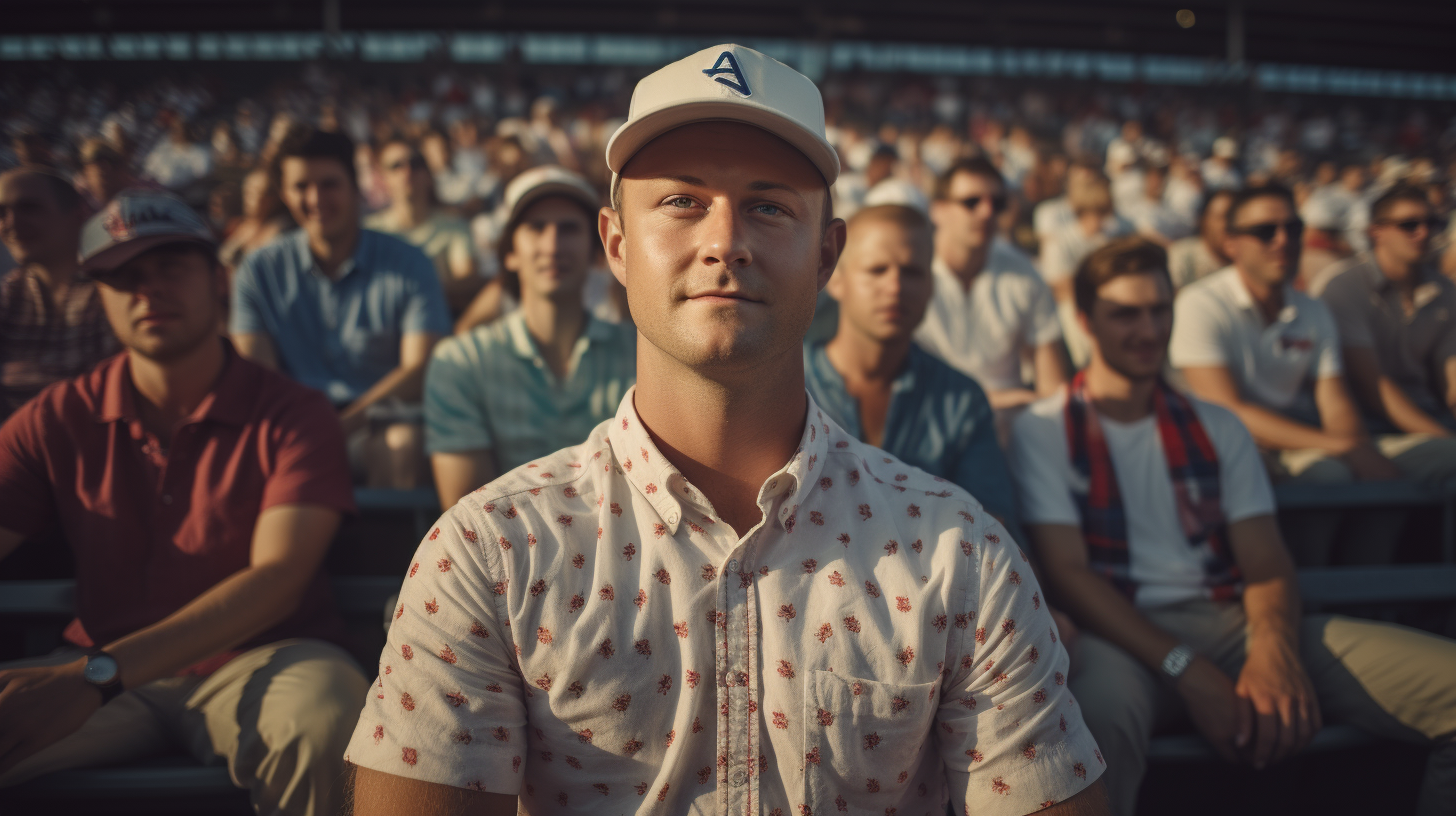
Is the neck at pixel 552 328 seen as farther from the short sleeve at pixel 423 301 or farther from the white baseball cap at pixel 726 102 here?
the white baseball cap at pixel 726 102

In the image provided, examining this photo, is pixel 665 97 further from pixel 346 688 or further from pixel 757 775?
pixel 346 688

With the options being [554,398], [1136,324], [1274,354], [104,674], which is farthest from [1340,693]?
[104,674]

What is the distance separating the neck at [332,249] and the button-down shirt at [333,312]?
0.10ft

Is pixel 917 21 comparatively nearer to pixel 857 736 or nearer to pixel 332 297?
pixel 332 297

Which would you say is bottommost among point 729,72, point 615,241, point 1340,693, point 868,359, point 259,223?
point 1340,693

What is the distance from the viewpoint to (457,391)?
2791mm

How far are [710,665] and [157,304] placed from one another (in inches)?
74.7

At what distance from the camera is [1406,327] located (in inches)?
169

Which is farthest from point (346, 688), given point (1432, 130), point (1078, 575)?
point (1432, 130)

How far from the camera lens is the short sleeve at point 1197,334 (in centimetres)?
358

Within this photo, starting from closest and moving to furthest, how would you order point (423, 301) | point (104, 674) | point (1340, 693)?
1. point (104, 674)
2. point (1340, 693)
3. point (423, 301)

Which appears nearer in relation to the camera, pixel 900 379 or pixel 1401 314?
pixel 900 379

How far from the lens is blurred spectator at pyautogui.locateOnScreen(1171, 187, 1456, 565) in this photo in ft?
11.1

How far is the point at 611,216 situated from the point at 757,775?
3.19 ft
